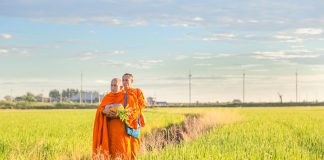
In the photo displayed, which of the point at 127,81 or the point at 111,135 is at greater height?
the point at 127,81

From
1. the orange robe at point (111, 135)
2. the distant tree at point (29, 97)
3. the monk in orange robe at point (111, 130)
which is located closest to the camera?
the monk in orange robe at point (111, 130)

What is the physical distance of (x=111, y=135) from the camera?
34.6 ft

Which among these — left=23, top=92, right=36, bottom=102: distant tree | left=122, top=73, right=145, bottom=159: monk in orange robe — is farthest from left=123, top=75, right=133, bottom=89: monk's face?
left=23, top=92, right=36, bottom=102: distant tree

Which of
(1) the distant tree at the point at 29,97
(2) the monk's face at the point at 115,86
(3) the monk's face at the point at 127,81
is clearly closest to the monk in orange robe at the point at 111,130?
(2) the monk's face at the point at 115,86

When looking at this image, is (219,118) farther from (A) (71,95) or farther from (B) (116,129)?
(A) (71,95)

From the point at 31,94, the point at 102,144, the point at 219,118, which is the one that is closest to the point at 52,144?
the point at 102,144

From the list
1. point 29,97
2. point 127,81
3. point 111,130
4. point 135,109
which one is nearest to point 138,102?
point 135,109

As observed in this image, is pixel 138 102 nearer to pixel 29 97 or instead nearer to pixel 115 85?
pixel 115 85

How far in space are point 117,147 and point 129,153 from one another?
30 centimetres

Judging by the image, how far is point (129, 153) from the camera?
1048cm

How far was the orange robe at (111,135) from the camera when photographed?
10344 mm

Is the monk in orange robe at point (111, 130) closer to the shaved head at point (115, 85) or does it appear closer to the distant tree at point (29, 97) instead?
the shaved head at point (115, 85)

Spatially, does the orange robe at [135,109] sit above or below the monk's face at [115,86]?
below

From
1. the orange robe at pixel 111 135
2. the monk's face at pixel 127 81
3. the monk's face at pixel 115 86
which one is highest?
the monk's face at pixel 127 81
